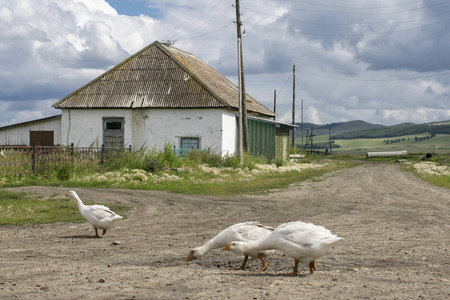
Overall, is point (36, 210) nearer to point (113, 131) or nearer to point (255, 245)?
point (255, 245)

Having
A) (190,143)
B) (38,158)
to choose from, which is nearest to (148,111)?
(190,143)

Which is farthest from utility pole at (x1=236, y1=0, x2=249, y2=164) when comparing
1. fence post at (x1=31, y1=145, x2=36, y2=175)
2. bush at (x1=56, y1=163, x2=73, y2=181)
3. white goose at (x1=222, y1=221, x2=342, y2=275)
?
white goose at (x1=222, y1=221, x2=342, y2=275)

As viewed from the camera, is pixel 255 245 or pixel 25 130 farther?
pixel 25 130

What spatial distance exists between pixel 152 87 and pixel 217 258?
24.2 metres

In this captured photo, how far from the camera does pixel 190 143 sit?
30.2 m

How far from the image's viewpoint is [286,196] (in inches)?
682

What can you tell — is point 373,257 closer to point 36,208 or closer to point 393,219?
point 393,219

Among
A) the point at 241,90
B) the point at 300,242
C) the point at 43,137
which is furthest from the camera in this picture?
the point at 43,137

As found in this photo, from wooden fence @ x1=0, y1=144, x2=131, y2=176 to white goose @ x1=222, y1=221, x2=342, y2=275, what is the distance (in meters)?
15.5

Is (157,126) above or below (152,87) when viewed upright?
below

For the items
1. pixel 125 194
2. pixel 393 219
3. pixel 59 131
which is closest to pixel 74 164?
pixel 125 194

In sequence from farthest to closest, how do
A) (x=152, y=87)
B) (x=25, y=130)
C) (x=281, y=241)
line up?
(x=25, y=130)
(x=152, y=87)
(x=281, y=241)

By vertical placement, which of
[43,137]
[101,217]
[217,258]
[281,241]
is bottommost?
[217,258]

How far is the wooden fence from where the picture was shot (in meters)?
19.4
